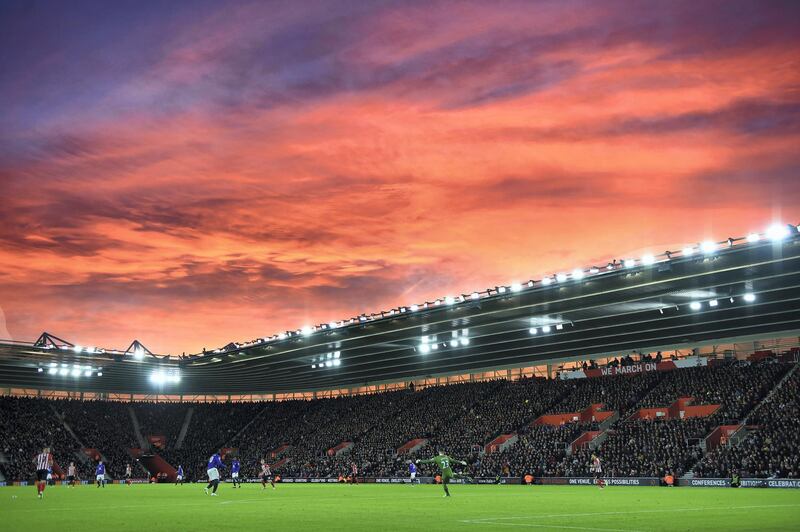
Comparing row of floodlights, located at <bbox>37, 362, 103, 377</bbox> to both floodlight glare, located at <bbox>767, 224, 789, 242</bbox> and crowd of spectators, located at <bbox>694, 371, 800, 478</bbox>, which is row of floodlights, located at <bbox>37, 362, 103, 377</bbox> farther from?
floodlight glare, located at <bbox>767, 224, 789, 242</bbox>

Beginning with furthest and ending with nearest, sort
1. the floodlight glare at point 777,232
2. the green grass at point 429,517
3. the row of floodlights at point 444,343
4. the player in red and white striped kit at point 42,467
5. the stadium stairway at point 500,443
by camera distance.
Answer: the row of floodlights at point 444,343 < the stadium stairway at point 500,443 < the floodlight glare at point 777,232 < the player in red and white striped kit at point 42,467 < the green grass at point 429,517

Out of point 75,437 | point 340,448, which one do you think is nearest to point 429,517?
point 340,448

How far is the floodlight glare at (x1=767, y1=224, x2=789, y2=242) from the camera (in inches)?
1544

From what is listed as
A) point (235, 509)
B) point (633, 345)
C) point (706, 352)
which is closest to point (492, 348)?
point (633, 345)

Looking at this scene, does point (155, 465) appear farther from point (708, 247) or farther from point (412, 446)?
point (708, 247)

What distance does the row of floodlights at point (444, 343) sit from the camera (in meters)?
66.9

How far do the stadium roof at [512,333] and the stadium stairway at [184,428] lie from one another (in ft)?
12.7

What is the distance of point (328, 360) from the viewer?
7900 centimetres

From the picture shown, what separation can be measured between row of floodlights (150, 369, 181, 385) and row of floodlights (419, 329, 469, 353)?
27729 mm

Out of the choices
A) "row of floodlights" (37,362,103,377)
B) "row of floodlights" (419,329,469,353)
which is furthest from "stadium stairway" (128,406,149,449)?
"row of floodlights" (419,329,469,353)

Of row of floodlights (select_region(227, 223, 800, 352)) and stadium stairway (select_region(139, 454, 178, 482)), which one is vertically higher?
row of floodlights (select_region(227, 223, 800, 352))

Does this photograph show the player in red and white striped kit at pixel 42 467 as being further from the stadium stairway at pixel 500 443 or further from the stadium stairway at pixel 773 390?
the stadium stairway at pixel 773 390

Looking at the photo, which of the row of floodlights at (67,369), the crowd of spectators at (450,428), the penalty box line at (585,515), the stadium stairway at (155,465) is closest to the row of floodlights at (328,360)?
the crowd of spectators at (450,428)

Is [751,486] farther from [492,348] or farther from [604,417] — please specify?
[492,348]
